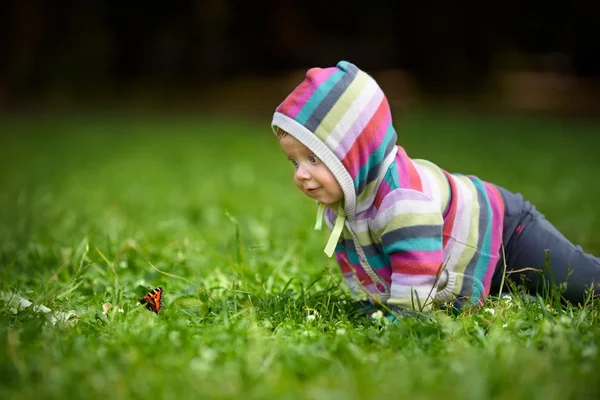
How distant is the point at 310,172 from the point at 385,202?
0.29m

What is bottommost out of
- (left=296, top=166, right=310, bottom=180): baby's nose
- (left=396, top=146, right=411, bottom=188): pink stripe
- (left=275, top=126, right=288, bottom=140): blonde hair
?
(left=296, top=166, right=310, bottom=180): baby's nose

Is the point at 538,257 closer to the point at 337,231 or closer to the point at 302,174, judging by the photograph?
the point at 337,231

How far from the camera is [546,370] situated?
6.49 ft

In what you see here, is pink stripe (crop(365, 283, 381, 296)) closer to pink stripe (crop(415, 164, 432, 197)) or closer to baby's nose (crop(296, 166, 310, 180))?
pink stripe (crop(415, 164, 432, 197))

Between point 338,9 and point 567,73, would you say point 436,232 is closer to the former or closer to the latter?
point 338,9

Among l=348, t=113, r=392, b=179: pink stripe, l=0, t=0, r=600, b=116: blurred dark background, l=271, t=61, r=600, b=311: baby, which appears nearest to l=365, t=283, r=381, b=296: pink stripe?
l=271, t=61, r=600, b=311: baby

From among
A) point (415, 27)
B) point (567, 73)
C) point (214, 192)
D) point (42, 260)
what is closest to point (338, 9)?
point (415, 27)

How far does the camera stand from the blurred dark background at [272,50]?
1533 centimetres

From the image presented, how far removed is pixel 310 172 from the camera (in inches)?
103

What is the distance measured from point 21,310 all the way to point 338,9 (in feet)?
52.9

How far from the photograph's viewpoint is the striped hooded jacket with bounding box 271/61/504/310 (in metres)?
2.56

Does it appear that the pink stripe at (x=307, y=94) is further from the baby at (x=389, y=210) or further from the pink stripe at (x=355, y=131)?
the pink stripe at (x=355, y=131)

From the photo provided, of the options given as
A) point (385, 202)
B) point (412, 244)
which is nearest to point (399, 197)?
point (385, 202)

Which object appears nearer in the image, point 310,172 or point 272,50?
point 310,172
